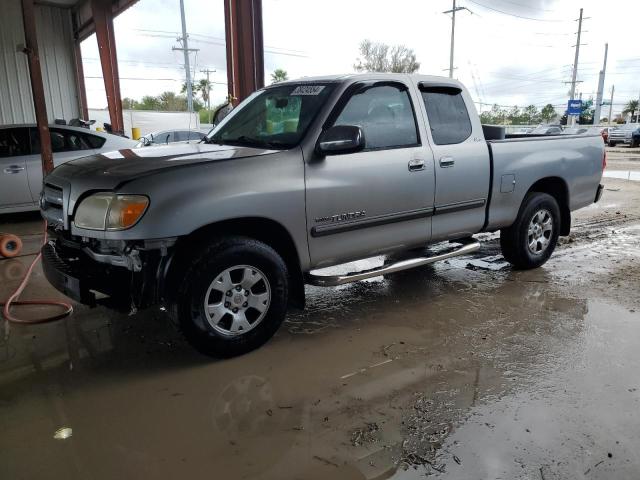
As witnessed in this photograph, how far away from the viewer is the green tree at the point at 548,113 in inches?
2940

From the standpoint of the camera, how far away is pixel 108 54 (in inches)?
722

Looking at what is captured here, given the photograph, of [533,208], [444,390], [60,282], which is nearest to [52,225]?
[60,282]

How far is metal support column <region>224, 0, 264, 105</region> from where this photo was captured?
938 cm

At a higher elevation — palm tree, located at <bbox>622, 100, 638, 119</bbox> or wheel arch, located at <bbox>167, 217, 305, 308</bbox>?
palm tree, located at <bbox>622, 100, 638, 119</bbox>

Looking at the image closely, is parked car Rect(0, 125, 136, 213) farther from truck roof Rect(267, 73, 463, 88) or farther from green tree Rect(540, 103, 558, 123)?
green tree Rect(540, 103, 558, 123)

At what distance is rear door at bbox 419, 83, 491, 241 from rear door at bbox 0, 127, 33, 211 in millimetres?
6335

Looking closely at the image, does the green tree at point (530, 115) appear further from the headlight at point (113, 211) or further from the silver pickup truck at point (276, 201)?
the headlight at point (113, 211)

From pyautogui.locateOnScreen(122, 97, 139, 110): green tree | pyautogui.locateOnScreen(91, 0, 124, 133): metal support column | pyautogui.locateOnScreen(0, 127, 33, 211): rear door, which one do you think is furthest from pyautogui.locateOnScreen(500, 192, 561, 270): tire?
pyautogui.locateOnScreen(122, 97, 139, 110): green tree

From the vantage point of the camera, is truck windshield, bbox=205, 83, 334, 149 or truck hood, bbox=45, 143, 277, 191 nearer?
truck hood, bbox=45, 143, 277, 191

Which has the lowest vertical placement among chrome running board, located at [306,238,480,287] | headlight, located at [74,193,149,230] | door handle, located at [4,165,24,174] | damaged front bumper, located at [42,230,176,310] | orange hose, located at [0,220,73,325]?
orange hose, located at [0,220,73,325]

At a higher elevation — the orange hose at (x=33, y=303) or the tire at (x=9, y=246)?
the tire at (x=9, y=246)

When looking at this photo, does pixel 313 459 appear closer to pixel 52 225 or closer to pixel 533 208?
pixel 52 225

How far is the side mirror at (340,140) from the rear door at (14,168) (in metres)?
6.07

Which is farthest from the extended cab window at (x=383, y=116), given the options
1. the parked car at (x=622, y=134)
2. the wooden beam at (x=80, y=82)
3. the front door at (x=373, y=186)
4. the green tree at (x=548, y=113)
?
the green tree at (x=548, y=113)
